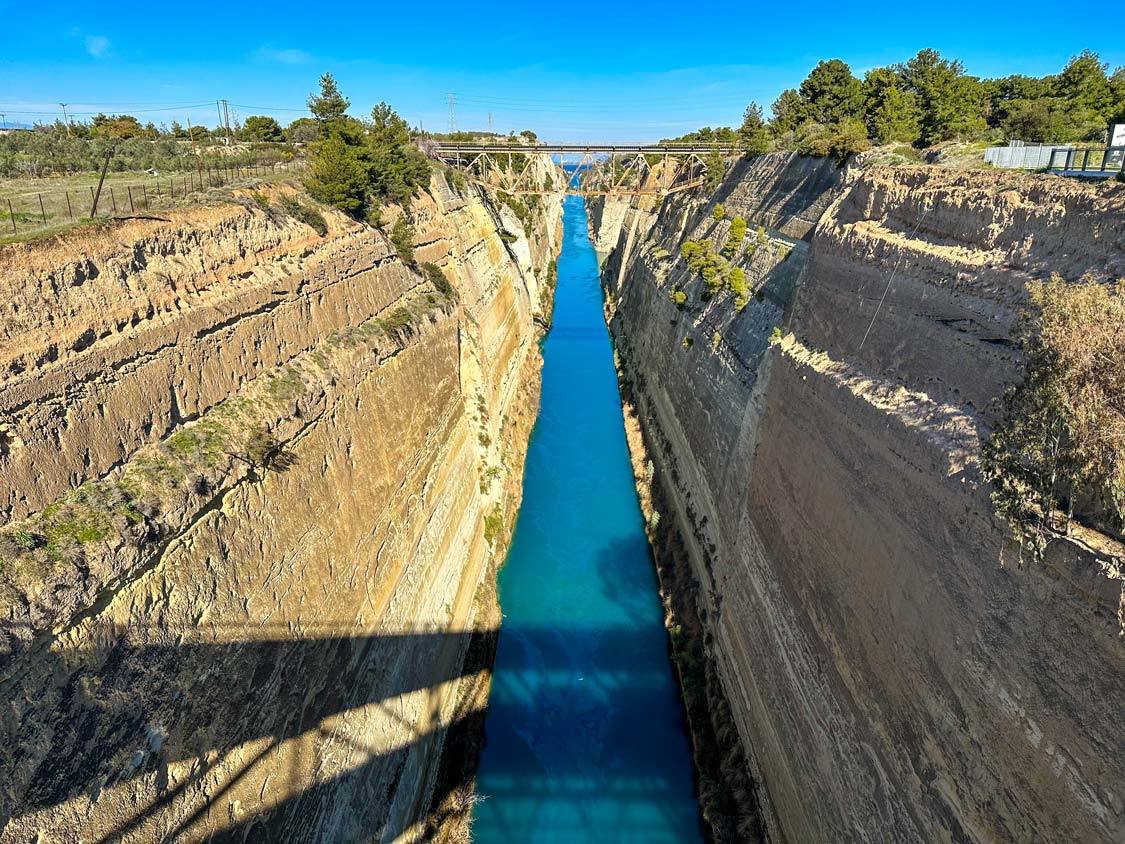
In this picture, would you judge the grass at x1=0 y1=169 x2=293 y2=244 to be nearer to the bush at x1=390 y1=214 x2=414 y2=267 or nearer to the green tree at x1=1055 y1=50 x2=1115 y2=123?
the bush at x1=390 y1=214 x2=414 y2=267

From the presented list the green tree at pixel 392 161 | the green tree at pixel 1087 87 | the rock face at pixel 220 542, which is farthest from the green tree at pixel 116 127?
the green tree at pixel 1087 87

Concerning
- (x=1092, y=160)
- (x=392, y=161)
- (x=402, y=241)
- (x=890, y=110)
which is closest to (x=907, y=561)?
(x=1092, y=160)

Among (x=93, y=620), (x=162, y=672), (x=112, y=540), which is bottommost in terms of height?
(x=162, y=672)

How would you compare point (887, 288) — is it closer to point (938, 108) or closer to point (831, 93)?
point (938, 108)

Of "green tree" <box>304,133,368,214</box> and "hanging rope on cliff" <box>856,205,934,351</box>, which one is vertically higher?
"green tree" <box>304,133,368,214</box>

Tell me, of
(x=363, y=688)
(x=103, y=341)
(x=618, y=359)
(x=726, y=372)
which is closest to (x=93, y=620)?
(x=103, y=341)

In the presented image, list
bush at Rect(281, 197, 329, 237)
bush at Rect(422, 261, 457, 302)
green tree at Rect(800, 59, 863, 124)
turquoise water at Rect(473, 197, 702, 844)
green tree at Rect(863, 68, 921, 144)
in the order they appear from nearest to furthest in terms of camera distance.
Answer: turquoise water at Rect(473, 197, 702, 844), bush at Rect(281, 197, 329, 237), bush at Rect(422, 261, 457, 302), green tree at Rect(863, 68, 921, 144), green tree at Rect(800, 59, 863, 124)

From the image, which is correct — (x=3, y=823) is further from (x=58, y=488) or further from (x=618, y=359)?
(x=618, y=359)

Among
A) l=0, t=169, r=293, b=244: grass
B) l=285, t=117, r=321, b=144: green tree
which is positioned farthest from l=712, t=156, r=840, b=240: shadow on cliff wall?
l=285, t=117, r=321, b=144: green tree
